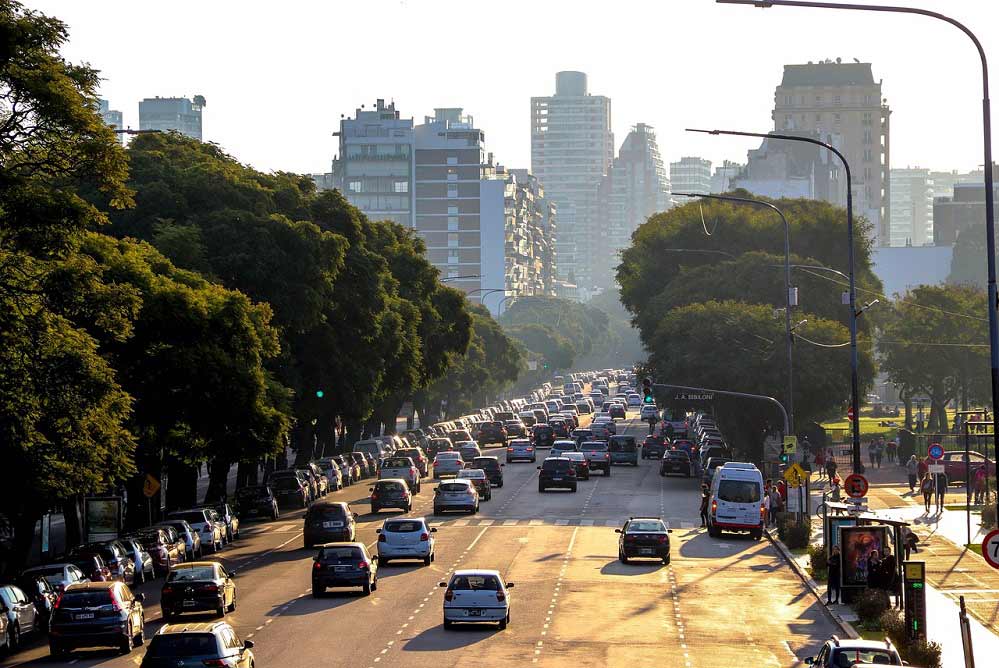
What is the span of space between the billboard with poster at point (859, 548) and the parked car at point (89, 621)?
16.1 meters

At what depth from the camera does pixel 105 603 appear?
1230 inches

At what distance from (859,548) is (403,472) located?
3928cm

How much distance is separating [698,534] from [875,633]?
2425 centimetres

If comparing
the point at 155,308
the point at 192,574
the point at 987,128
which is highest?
the point at 987,128

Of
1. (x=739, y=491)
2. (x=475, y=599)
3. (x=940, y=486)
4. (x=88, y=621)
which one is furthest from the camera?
(x=940, y=486)

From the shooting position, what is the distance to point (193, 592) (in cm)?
3566

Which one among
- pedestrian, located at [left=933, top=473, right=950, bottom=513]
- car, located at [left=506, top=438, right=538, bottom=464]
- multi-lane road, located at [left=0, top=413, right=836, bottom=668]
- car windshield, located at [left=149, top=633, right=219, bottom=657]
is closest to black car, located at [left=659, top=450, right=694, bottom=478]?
car, located at [left=506, top=438, right=538, bottom=464]

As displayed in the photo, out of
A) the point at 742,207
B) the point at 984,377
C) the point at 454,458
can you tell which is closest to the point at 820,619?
the point at 454,458

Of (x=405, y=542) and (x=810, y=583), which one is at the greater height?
(x=405, y=542)

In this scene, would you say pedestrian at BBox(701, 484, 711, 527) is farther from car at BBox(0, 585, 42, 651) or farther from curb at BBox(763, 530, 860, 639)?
car at BBox(0, 585, 42, 651)

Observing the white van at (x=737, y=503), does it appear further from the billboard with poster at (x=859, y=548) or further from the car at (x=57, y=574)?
the car at (x=57, y=574)

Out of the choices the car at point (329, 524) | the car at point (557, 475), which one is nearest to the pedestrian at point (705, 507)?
the car at point (557, 475)

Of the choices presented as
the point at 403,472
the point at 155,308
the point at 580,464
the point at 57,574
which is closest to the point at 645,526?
the point at 155,308

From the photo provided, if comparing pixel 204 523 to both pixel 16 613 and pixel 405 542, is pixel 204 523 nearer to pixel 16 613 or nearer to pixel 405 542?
pixel 405 542
